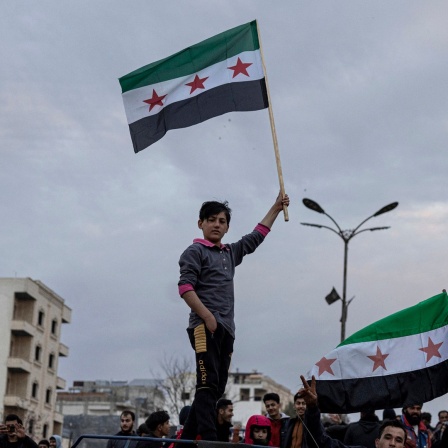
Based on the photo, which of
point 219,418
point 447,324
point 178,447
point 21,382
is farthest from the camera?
point 21,382

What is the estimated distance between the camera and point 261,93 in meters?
9.83

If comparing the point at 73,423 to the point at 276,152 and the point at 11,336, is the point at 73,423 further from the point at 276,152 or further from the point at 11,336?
the point at 276,152

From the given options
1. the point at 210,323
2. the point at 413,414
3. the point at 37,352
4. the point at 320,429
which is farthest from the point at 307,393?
the point at 37,352

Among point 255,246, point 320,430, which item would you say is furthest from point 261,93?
point 320,430

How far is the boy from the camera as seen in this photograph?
7.32 m

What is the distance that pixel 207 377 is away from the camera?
732 cm

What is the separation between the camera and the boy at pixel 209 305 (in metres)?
7.32

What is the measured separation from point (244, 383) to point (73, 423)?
5457 centimetres

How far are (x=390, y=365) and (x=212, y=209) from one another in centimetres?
201

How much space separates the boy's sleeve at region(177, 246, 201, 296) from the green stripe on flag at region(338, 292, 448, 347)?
1586mm

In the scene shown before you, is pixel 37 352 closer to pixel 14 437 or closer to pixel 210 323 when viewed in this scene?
pixel 14 437

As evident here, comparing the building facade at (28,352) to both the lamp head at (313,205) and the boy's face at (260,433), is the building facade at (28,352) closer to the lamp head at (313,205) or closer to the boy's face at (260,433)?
the lamp head at (313,205)

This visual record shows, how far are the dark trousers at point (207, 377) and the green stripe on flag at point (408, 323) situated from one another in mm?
1350

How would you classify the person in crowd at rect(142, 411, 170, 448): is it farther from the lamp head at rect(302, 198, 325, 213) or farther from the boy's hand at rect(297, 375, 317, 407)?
the lamp head at rect(302, 198, 325, 213)
